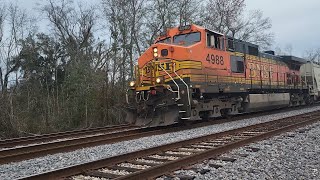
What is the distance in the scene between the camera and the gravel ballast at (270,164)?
4.86 meters

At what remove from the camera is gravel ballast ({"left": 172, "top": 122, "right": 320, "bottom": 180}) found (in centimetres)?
486

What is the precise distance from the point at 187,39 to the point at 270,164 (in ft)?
22.9

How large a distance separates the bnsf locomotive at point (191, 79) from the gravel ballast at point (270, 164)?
365cm

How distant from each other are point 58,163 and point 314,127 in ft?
25.9

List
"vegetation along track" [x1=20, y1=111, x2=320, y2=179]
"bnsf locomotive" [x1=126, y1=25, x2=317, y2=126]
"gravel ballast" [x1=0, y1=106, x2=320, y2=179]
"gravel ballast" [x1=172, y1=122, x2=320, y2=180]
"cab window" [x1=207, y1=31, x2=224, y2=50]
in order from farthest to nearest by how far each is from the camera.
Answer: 1. "cab window" [x1=207, y1=31, x2=224, y2=50]
2. "bnsf locomotive" [x1=126, y1=25, x2=317, y2=126]
3. "gravel ballast" [x1=0, y1=106, x2=320, y2=179]
4. "gravel ballast" [x1=172, y1=122, x2=320, y2=180]
5. "vegetation along track" [x1=20, y1=111, x2=320, y2=179]

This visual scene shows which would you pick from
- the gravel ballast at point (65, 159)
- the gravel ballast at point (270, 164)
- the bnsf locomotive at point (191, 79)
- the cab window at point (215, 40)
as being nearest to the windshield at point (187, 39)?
the bnsf locomotive at point (191, 79)

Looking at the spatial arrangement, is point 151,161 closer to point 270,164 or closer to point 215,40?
point 270,164

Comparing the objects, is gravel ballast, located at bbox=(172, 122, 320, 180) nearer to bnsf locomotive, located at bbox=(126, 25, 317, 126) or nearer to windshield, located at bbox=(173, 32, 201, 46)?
bnsf locomotive, located at bbox=(126, 25, 317, 126)

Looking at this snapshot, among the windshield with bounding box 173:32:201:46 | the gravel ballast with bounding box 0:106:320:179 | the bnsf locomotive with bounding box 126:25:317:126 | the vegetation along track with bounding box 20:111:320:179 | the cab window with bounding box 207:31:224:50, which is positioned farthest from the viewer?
the cab window with bounding box 207:31:224:50

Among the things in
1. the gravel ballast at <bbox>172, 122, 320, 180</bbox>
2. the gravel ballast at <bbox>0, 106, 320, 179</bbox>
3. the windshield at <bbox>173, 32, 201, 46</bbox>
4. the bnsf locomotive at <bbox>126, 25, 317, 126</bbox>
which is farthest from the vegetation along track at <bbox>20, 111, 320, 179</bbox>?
the windshield at <bbox>173, 32, 201, 46</bbox>

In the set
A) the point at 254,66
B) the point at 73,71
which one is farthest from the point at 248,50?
the point at 73,71

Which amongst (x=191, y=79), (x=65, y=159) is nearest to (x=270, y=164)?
(x=65, y=159)

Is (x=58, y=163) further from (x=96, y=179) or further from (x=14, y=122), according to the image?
(x=14, y=122)

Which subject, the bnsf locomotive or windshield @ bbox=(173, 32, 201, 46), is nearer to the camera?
the bnsf locomotive
